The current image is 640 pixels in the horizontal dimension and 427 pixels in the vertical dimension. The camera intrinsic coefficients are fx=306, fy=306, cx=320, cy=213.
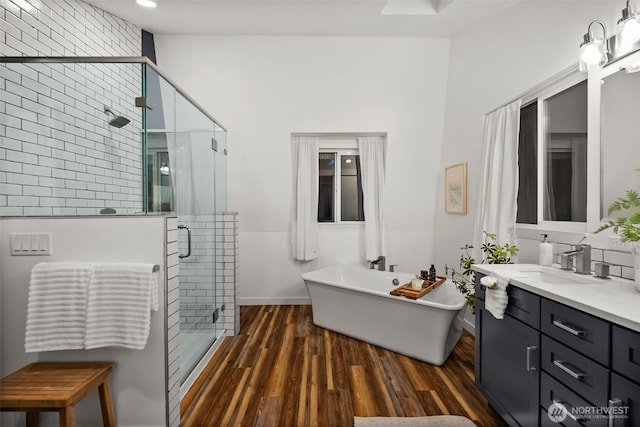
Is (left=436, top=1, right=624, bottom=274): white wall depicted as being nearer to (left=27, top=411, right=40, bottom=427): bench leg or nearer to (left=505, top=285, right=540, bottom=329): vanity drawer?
(left=505, top=285, right=540, bottom=329): vanity drawer

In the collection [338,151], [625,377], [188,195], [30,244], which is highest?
[338,151]

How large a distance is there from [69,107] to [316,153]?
2.48 meters

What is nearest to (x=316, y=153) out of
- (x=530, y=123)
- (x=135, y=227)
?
(x=530, y=123)

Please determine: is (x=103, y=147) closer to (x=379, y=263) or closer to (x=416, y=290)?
(x=416, y=290)

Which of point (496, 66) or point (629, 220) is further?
point (496, 66)

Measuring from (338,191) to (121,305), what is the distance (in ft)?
9.68

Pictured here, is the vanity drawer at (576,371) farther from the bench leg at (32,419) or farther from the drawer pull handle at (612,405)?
the bench leg at (32,419)

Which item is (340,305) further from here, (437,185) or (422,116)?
(422,116)

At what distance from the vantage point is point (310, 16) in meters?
3.17

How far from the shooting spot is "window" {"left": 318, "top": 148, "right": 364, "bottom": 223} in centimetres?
414

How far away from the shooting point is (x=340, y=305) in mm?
3021

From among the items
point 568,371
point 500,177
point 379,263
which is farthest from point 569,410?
point 379,263

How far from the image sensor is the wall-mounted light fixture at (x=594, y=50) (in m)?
1.72

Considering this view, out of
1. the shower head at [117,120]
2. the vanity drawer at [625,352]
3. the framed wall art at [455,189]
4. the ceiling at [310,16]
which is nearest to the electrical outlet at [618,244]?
the vanity drawer at [625,352]
